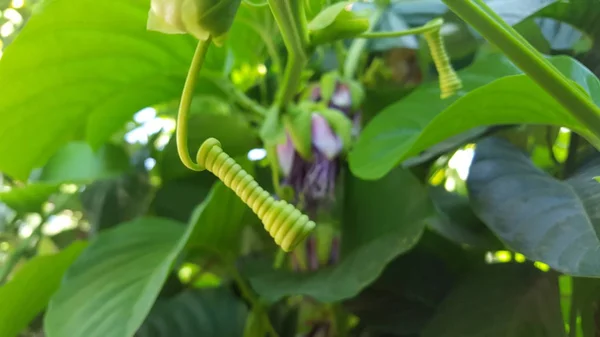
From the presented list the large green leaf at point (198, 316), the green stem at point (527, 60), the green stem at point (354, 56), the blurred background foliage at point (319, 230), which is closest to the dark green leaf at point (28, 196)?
the blurred background foliage at point (319, 230)

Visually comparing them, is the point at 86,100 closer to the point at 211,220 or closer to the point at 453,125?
the point at 211,220

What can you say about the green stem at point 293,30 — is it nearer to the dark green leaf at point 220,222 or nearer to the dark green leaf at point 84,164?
the dark green leaf at point 220,222

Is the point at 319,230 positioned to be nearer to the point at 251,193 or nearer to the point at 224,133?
the point at 224,133

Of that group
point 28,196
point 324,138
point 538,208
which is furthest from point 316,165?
point 28,196

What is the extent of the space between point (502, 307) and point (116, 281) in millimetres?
209

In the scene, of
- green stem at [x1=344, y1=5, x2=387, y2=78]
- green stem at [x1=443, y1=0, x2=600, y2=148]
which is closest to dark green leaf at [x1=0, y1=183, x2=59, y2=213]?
green stem at [x1=344, y1=5, x2=387, y2=78]

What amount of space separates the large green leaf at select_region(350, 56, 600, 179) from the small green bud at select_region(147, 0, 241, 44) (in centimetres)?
12

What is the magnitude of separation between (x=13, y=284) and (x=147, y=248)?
0.25ft

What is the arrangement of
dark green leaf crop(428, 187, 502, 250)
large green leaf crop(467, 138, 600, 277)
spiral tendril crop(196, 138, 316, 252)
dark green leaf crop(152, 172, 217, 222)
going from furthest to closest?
1. dark green leaf crop(152, 172, 217, 222)
2. dark green leaf crop(428, 187, 502, 250)
3. large green leaf crop(467, 138, 600, 277)
4. spiral tendril crop(196, 138, 316, 252)

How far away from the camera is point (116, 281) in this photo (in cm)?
34

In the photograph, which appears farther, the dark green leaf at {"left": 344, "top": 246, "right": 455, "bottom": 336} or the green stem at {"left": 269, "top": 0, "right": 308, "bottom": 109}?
the dark green leaf at {"left": 344, "top": 246, "right": 455, "bottom": 336}

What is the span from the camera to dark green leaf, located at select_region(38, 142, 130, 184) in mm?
501

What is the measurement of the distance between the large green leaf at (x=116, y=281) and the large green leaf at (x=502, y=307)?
151 mm

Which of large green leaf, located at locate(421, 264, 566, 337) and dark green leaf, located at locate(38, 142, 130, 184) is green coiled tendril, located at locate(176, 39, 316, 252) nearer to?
large green leaf, located at locate(421, 264, 566, 337)
